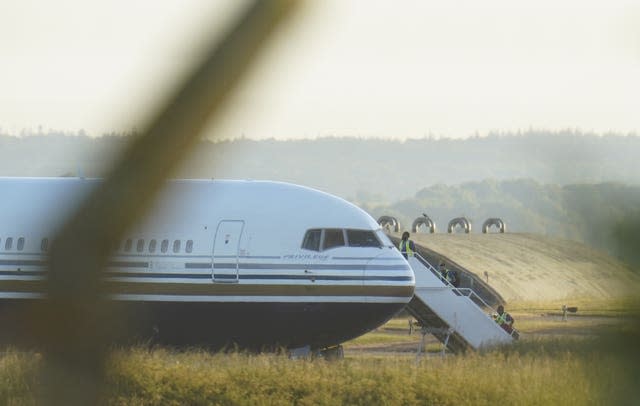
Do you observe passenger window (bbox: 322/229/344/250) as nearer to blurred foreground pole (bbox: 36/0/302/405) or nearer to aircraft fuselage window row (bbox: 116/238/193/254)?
aircraft fuselage window row (bbox: 116/238/193/254)

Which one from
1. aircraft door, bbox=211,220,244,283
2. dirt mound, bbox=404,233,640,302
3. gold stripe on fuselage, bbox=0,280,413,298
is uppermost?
aircraft door, bbox=211,220,244,283

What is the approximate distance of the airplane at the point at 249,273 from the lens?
2417cm

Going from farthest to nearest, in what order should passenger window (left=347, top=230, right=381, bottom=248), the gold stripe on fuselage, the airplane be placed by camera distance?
passenger window (left=347, top=230, right=381, bottom=248)
the airplane
the gold stripe on fuselage

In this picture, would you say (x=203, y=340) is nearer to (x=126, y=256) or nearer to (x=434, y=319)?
(x=126, y=256)

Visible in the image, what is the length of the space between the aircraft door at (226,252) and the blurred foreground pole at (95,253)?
1.90 meters

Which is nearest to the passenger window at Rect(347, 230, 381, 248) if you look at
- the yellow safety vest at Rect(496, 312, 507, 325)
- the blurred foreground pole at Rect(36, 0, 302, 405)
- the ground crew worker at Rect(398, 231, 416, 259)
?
the blurred foreground pole at Rect(36, 0, 302, 405)

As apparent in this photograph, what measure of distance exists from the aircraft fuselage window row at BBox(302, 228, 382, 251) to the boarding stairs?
464 cm

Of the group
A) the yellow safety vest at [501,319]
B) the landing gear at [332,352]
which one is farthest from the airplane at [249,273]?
the yellow safety vest at [501,319]

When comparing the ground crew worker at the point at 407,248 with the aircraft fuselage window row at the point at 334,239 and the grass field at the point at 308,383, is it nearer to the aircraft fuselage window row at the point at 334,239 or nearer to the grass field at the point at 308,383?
the aircraft fuselage window row at the point at 334,239

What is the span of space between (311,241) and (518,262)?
43275 mm

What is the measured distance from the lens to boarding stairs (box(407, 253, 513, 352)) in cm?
Result: 2856

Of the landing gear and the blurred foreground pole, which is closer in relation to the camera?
the blurred foreground pole

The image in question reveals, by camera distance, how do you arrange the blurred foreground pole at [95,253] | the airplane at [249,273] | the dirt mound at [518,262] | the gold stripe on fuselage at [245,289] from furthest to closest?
1. the dirt mound at [518,262]
2. the airplane at [249,273]
3. the gold stripe on fuselage at [245,289]
4. the blurred foreground pole at [95,253]

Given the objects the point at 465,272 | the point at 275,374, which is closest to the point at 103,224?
the point at 275,374
